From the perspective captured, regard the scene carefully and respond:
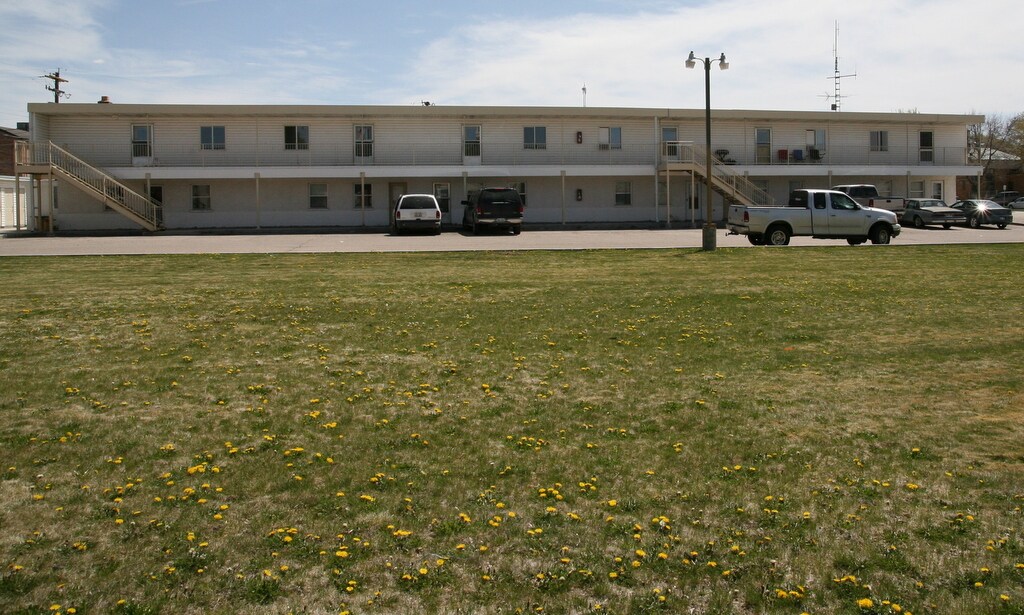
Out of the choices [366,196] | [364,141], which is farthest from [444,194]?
[364,141]

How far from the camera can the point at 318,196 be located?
44.4 meters

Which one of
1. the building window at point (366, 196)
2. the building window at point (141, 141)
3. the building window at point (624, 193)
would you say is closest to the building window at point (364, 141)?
the building window at point (366, 196)

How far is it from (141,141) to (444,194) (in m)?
14.0

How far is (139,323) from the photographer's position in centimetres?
1250

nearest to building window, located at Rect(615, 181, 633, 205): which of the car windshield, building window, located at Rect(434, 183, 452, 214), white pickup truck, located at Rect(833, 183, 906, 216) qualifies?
building window, located at Rect(434, 183, 452, 214)

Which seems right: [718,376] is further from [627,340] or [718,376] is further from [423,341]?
[423,341]

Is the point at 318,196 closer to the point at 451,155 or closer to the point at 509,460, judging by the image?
the point at 451,155

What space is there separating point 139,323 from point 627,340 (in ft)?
21.1

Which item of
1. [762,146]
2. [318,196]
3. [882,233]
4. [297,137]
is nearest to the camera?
[882,233]

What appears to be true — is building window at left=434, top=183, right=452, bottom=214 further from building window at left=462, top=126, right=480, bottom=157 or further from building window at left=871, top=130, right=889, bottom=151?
building window at left=871, top=130, right=889, bottom=151

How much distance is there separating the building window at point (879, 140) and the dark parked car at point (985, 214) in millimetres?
6749

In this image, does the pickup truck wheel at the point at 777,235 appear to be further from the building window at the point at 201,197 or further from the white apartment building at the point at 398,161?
the building window at the point at 201,197

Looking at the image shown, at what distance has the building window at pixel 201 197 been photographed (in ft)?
143

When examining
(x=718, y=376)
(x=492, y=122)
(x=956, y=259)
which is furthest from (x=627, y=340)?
(x=492, y=122)
